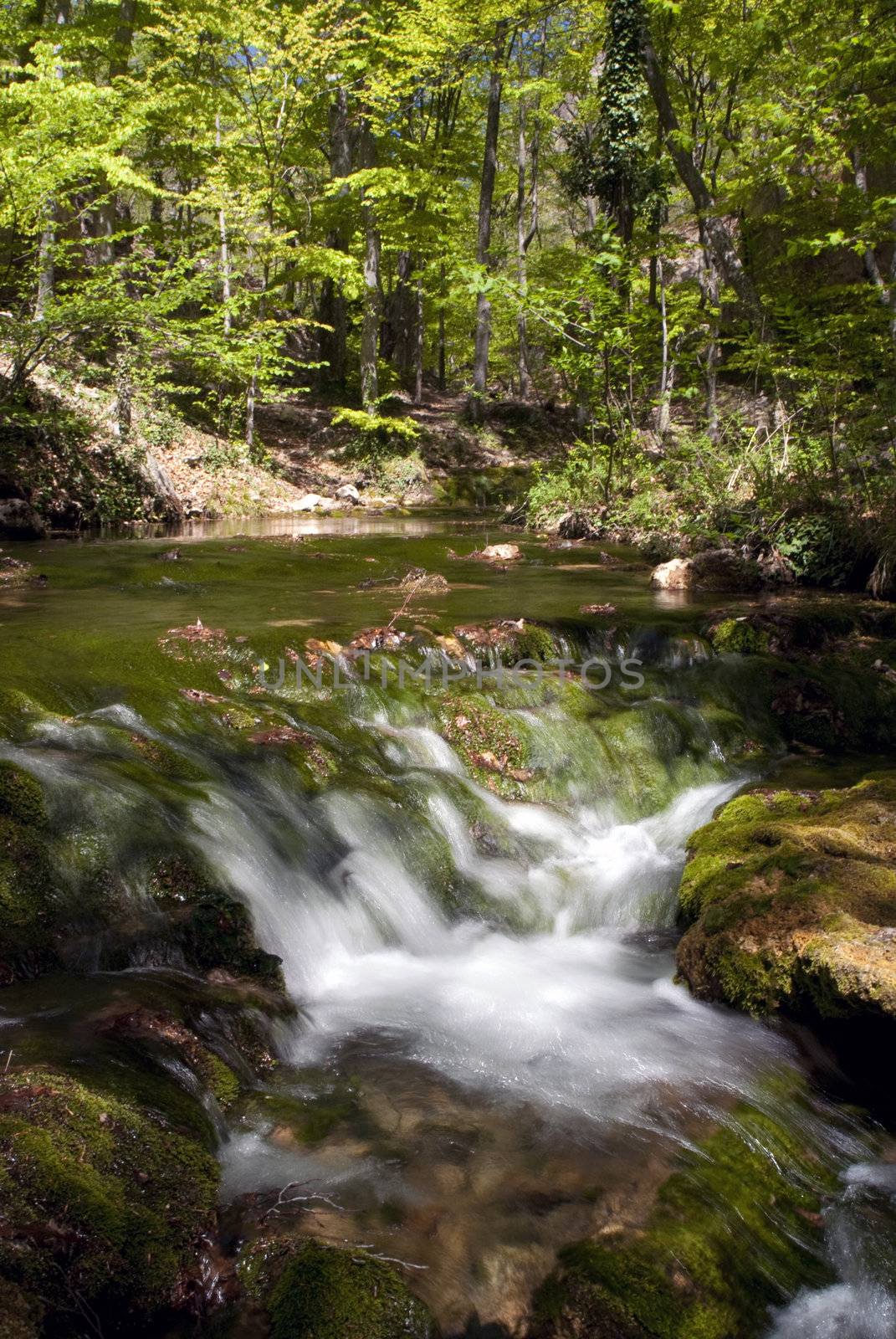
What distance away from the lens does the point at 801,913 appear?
3.78 meters

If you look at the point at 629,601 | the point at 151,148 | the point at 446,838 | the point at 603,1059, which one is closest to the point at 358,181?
the point at 151,148

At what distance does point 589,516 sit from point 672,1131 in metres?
13.1

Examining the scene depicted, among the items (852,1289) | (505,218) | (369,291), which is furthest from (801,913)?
(505,218)

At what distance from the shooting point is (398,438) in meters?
22.8

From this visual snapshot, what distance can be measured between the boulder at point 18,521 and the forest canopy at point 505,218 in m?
1.22

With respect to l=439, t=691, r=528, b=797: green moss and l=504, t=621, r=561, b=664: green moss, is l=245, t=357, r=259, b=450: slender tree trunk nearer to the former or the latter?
l=504, t=621, r=561, b=664: green moss

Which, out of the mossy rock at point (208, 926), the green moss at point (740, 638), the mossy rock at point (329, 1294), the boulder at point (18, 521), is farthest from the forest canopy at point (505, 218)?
the mossy rock at point (329, 1294)

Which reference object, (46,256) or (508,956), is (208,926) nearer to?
(508,956)

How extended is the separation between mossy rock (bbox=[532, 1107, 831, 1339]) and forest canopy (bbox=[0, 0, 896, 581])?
786 cm

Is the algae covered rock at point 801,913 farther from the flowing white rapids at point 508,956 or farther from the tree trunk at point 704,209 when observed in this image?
the tree trunk at point 704,209

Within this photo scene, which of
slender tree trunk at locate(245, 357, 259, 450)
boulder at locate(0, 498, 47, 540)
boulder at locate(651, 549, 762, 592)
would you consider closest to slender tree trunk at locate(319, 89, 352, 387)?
slender tree trunk at locate(245, 357, 259, 450)

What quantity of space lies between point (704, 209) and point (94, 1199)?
50.6 ft

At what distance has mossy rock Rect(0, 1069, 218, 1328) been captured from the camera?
1853 millimetres

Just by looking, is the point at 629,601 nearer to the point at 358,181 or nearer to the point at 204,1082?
the point at 204,1082
